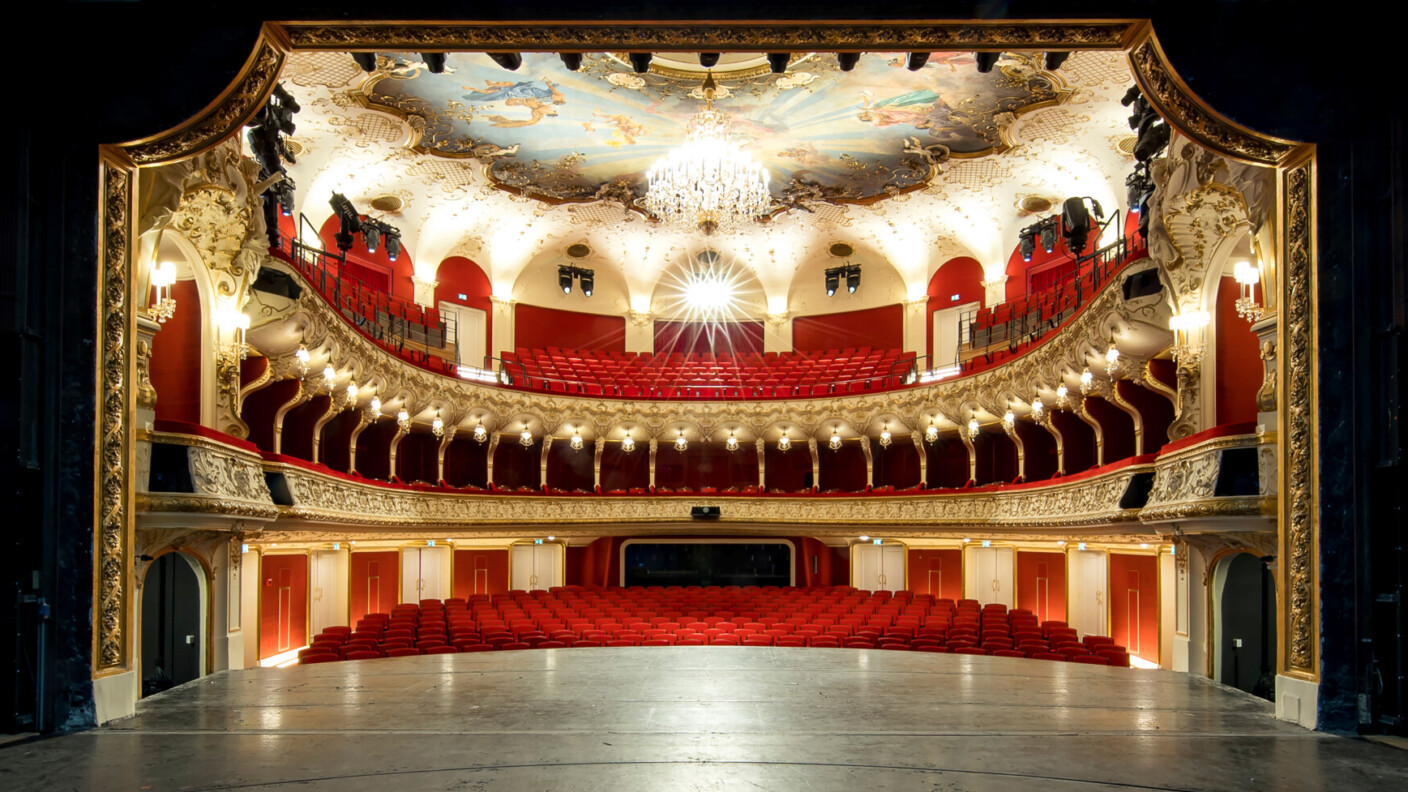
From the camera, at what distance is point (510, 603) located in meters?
18.5

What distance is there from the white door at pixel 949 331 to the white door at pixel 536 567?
11061 mm

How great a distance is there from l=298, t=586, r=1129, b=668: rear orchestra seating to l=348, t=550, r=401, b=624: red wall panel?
203cm

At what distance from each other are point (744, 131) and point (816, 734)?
14.0 meters

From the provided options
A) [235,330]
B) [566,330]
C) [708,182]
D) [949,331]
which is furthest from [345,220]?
[949,331]

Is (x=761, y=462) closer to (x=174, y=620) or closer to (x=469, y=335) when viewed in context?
(x=469, y=335)

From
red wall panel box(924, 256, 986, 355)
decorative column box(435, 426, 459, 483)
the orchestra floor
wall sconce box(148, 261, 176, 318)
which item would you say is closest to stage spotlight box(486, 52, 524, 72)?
the orchestra floor

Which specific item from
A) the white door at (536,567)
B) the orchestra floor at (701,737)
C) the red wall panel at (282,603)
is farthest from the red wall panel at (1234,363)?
the white door at (536,567)

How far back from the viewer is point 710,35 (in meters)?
6.57

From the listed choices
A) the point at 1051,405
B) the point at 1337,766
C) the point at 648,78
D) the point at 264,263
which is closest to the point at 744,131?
the point at 648,78

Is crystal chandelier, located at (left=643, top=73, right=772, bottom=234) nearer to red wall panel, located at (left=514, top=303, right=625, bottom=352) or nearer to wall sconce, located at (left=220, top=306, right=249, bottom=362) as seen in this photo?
wall sconce, located at (left=220, top=306, right=249, bottom=362)

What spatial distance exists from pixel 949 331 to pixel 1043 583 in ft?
26.9

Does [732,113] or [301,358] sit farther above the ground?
[732,113]

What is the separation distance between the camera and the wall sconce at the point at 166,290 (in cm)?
1011

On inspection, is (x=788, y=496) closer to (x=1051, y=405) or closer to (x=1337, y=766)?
(x=1051, y=405)
